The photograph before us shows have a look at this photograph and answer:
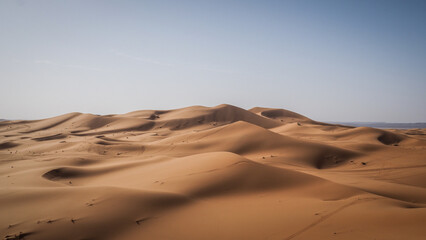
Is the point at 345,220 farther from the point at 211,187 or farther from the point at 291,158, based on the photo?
the point at 291,158

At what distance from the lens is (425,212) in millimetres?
3934

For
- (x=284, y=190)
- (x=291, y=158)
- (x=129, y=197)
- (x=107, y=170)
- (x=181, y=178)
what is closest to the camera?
(x=129, y=197)

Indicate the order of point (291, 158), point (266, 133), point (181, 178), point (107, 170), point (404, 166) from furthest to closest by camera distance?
point (266, 133)
point (291, 158)
point (404, 166)
point (107, 170)
point (181, 178)

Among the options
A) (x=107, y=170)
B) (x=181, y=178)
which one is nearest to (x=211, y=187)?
(x=181, y=178)

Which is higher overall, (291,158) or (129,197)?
(129,197)

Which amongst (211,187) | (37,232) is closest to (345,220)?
(211,187)

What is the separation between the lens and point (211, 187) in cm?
605

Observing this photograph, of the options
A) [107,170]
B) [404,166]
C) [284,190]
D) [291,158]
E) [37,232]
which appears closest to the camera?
[37,232]

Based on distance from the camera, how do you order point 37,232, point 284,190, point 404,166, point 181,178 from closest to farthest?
1. point 37,232
2. point 284,190
3. point 181,178
4. point 404,166

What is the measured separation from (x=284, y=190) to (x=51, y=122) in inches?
1476

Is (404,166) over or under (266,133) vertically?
under

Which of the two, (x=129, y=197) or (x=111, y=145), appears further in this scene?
(x=111, y=145)

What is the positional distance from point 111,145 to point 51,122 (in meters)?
24.9

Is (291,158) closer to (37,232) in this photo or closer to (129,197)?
(129,197)
